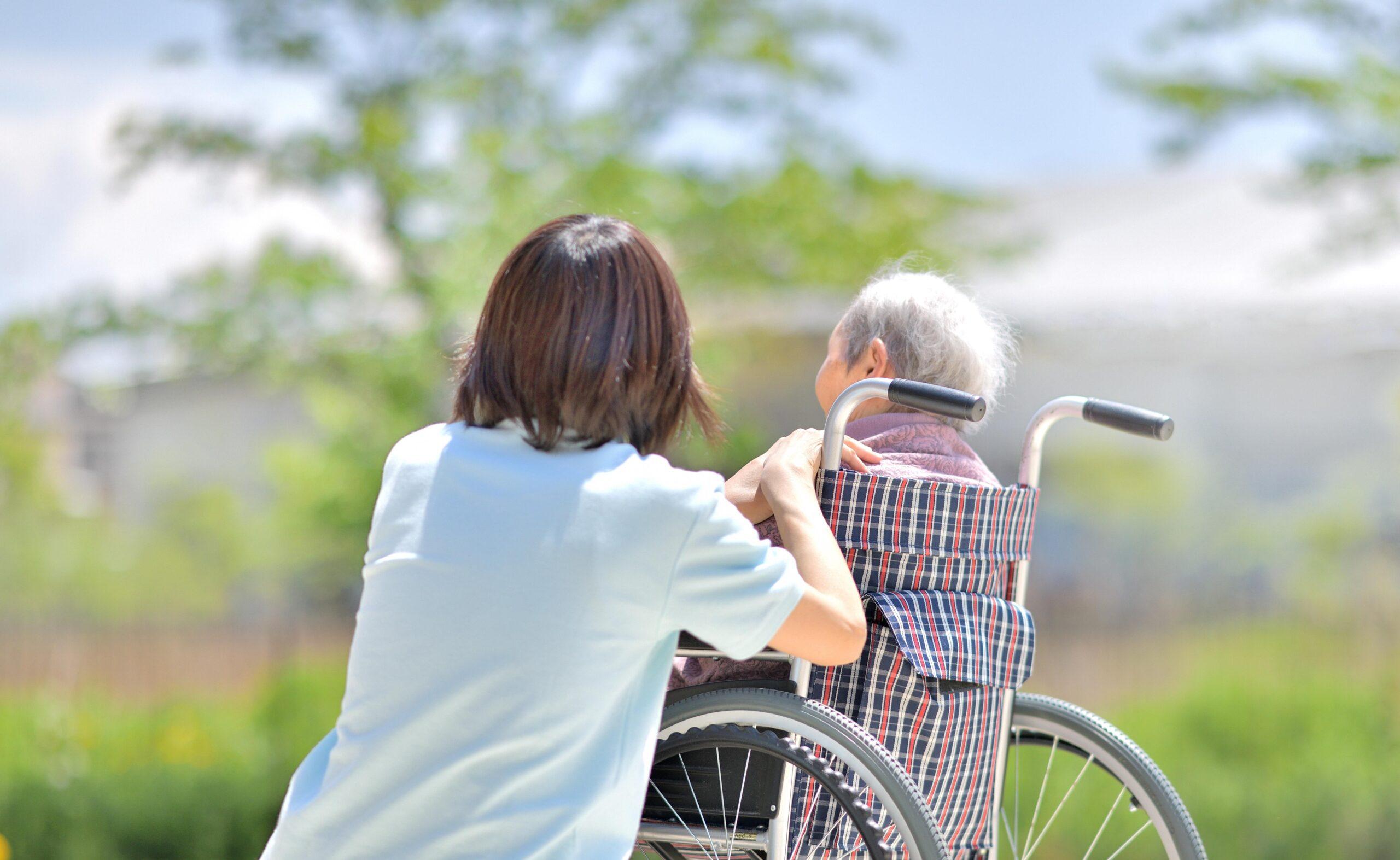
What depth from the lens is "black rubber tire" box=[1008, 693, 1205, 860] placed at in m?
1.85

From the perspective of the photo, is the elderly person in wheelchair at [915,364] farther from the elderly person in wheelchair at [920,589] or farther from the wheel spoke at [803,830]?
the wheel spoke at [803,830]

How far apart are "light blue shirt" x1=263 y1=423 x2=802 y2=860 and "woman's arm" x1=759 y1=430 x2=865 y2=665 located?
0.23 ft

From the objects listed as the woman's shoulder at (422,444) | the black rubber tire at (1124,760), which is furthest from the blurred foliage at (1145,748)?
the woman's shoulder at (422,444)

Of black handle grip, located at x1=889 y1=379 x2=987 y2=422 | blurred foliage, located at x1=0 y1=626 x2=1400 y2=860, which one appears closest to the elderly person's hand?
black handle grip, located at x1=889 y1=379 x2=987 y2=422

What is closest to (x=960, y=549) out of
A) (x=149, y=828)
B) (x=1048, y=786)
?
(x=1048, y=786)

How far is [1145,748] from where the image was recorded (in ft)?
17.3

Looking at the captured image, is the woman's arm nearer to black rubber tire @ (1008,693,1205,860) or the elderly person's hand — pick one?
the elderly person's hand

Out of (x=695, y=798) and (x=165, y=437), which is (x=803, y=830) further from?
(x=165, y=437)

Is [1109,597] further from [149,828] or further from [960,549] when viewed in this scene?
[960,549]

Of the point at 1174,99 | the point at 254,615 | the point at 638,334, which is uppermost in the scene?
the point at 1174,99

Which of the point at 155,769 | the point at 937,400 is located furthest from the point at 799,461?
the point at 155,769

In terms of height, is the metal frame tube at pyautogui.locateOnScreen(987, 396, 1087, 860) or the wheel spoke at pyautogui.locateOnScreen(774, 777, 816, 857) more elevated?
the metal frame tube at pyautogui.locateOnScreen(987, 396, 1087, 860)

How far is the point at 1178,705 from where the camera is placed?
18.0ft

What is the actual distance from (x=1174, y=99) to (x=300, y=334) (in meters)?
3.94
